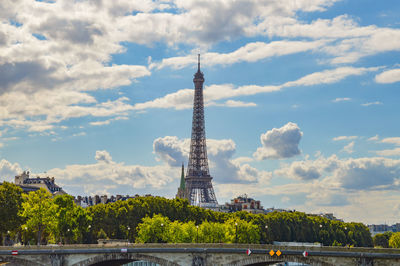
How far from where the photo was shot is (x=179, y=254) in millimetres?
86750

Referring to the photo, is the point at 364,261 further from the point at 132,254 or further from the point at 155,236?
the point at 155,236

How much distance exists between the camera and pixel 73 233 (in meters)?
120

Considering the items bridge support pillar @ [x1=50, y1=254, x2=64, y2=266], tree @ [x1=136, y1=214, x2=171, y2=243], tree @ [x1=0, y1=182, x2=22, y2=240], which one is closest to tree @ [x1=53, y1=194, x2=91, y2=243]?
tree @ [x1=0, y1=182, x2=22, y2=240]

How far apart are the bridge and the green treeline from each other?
12.4 meters

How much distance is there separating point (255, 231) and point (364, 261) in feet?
215

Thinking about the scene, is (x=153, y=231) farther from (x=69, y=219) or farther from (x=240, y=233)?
(x=240, y=233)

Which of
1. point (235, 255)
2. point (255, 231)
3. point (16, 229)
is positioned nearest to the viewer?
point (235, 255)

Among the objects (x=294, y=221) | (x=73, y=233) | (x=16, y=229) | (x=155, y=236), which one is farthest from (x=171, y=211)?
(x=294, y=221)

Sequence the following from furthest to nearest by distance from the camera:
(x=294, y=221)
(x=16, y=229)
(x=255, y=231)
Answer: (x=294, y=221) → (x=255, y=231) → (x=16, y=229)

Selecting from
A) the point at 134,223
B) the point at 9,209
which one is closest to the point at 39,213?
the point at 9,209

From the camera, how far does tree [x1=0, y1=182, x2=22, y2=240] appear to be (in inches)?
4510

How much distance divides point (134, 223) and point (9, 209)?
34.9 m

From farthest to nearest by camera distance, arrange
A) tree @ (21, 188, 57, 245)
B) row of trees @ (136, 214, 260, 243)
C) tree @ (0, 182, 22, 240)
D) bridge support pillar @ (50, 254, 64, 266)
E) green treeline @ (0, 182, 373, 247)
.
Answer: row of trees @ (136, 214, 260, 243), tree @ (0, 182, 22, 240), green treeline @ (0, 182, 373, 247), tree @ (21, 188, 57, 245), bridge support pillar @ (50, 254, 64, 266)

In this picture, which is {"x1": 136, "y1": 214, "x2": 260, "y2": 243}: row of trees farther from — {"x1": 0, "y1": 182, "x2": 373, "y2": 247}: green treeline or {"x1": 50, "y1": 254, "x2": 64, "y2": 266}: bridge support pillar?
{"x1": 50, "y1": 254, "x2": 64, "y2": 266}: bridge support pillar
